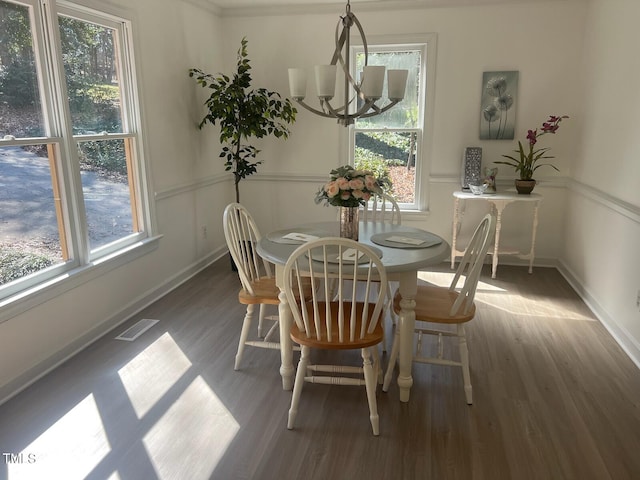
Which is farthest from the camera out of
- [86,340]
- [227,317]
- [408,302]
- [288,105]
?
[288,105]

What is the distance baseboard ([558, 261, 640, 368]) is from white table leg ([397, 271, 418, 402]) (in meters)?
1.42

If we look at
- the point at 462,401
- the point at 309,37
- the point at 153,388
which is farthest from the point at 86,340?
the point at 309,37

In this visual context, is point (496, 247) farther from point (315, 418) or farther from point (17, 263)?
point (17, 263)

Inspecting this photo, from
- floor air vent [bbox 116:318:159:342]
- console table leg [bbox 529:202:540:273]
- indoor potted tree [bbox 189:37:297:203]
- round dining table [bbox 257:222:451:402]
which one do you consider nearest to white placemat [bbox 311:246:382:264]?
round dining table [bbox 257:222:451:402]

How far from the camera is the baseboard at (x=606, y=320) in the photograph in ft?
9.08

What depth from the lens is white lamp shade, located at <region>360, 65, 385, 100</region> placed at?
7.26 ft

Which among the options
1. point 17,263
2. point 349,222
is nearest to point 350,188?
point 349,222

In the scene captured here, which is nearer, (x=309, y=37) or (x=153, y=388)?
(x=153, y=388)

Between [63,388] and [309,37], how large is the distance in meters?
3.63

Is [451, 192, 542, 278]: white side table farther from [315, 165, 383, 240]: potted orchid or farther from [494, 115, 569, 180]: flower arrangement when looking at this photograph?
[315, 165, 383, 240]: potted orchid

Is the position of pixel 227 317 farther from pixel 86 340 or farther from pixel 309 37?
pixel 309 37

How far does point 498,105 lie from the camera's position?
168 inches

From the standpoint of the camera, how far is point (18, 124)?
8.00ft

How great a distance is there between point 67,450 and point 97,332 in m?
1.12
